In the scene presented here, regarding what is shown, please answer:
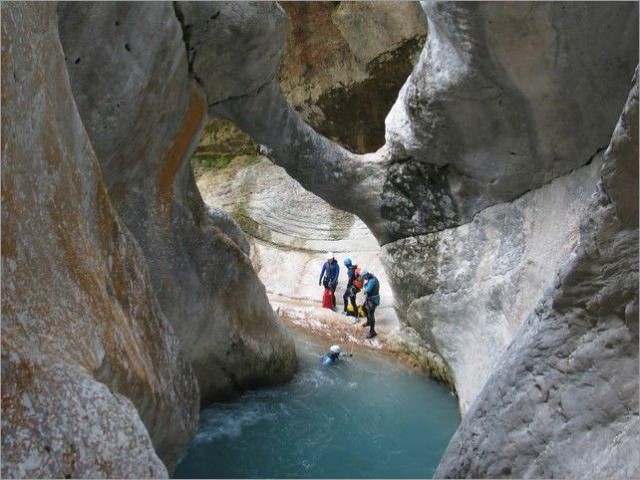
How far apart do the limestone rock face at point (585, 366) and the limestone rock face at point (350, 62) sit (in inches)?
450

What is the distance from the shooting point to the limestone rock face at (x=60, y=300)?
2.34 metres

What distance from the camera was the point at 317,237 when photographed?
14992 mm

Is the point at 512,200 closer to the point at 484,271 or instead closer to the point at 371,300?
the point at 484,271

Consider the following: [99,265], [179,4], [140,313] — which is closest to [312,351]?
[179,4]

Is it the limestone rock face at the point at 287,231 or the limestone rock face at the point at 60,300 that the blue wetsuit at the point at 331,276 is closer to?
the limestone rock face at the point at 287,231

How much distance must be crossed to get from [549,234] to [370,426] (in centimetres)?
328

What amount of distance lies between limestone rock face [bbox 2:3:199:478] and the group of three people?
7.38 m

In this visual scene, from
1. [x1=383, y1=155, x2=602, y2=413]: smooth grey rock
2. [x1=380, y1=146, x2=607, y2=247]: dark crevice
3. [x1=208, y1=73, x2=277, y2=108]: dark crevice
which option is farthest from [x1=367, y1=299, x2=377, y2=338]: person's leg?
[x1=208, y1=73, x2=277, y2=108]: dark crevice

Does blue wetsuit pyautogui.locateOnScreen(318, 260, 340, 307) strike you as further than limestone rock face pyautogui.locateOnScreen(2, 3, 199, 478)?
Yes

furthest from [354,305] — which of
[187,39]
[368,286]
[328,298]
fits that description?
[187,39]

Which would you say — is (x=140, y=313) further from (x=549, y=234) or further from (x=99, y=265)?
(x=549, y=234)

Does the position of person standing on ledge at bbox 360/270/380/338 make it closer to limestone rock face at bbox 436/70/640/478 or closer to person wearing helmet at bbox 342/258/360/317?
person wearing helmet at bbox 342/258/360/317

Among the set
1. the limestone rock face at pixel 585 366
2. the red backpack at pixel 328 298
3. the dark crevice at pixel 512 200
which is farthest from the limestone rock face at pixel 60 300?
the red backpack at pixel 328 298

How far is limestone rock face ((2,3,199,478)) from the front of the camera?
234 centimetres
